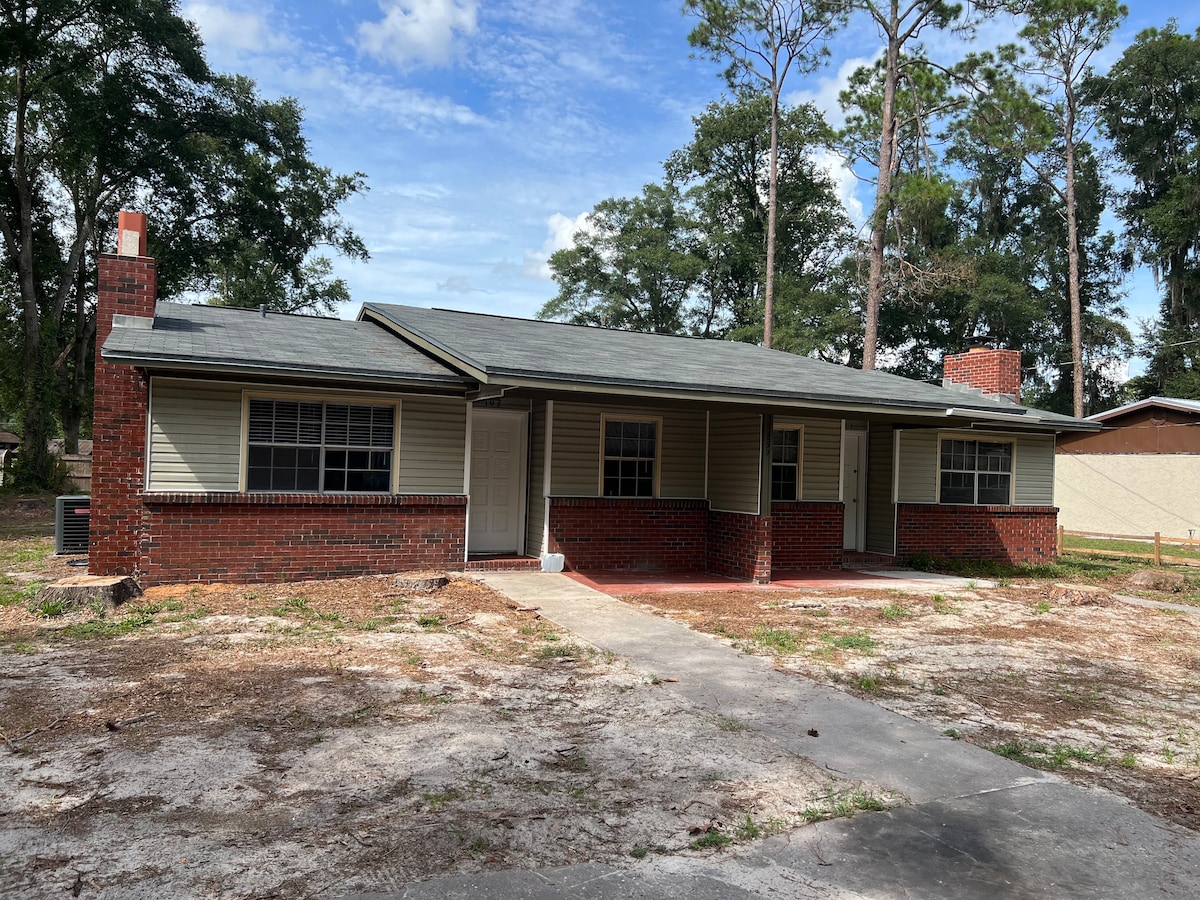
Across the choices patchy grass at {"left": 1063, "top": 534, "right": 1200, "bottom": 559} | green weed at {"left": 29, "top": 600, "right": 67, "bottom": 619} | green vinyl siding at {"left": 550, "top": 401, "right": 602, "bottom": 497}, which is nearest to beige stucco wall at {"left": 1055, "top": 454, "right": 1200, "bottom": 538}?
patchy grass at {"left": 1063, "top": 534, "right": 1200, "bottom": 559}

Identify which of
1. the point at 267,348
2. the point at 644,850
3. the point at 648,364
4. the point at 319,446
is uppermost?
the point at 648,364

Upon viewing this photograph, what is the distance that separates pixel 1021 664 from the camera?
7445 millimetres

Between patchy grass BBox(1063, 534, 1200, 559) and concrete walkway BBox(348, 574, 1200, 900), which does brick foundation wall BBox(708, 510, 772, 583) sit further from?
patchy grass BBox(1063, 534, 1200, 559)

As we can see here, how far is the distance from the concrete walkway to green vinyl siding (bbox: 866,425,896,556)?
986 cm

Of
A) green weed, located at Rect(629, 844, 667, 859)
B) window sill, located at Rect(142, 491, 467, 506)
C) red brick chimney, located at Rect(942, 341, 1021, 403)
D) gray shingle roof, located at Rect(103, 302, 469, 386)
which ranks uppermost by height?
red brick chimney, located at Rect(942, 341, 1021, 403)

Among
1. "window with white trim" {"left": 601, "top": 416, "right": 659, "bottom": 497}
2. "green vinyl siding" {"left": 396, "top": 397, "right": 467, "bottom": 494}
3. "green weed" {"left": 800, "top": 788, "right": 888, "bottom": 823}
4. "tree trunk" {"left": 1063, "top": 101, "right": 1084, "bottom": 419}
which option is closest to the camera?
"green weed" {"left": 800, "top": 788, "right": 888, "bottom": 823}

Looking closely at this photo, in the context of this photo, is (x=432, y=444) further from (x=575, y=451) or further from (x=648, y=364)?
(x=648, y=364)

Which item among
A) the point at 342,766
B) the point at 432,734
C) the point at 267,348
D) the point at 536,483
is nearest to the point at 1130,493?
the point at 536,483

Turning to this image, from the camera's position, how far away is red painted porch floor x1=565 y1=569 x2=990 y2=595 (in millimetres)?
11227

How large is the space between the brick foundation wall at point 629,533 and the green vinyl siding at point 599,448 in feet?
0.71

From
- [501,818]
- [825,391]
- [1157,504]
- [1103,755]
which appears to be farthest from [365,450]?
[1157,504]

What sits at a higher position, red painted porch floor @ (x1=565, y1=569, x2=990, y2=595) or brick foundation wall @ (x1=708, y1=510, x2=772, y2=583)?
brick foundation wall @ (x1=708, y1=510, x2=772, y2=583)

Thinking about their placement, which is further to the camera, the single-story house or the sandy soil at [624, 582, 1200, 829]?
the single-story house

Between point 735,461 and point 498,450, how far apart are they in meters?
3.52
